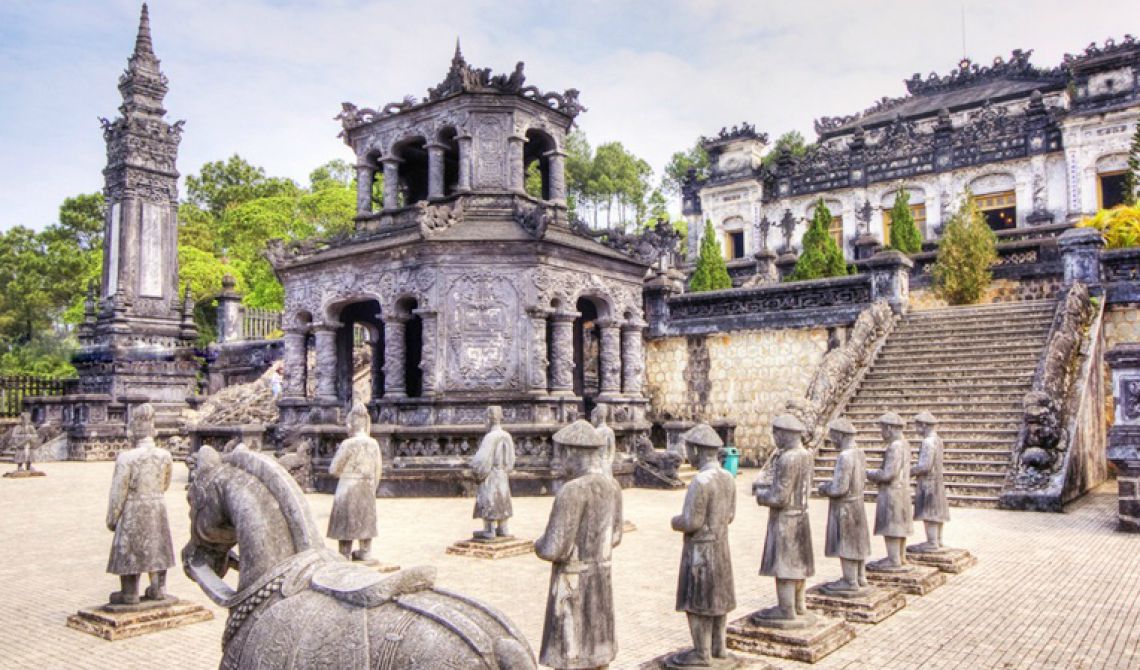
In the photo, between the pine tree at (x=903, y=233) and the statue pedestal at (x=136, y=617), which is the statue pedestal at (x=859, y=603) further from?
the pine tree at (x=903, y=233)

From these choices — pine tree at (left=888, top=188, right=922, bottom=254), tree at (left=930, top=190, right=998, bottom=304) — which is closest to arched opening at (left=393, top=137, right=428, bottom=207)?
tree at (left=930, top=190, right=998, bottom=304)

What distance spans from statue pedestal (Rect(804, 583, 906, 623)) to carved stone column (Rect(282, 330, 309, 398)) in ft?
43.5

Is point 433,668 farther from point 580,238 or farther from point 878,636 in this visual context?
point 580,238

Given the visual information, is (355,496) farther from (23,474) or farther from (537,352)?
(23,474)

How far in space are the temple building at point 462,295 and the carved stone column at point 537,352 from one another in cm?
3

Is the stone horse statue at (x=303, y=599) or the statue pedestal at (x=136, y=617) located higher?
the stone horse statue at (x=303, y=599)

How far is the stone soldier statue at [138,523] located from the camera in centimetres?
711

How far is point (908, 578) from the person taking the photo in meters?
8.07

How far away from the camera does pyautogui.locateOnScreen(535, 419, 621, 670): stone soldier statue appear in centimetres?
487

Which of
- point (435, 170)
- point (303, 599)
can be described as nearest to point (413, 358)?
point (435, 170)

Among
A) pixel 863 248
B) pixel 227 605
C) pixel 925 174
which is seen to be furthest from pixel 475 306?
pixel 925 174

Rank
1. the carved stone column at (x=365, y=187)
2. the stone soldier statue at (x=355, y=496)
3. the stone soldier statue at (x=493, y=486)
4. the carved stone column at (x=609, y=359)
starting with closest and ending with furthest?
the stone soldier statue at (x=355, y=496) → the stone soldier statue at (x=493, y=486) → the carved stone column at (x=609, y=359) → the carved stone column at (x=365, y=187)

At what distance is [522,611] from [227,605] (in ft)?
12.6

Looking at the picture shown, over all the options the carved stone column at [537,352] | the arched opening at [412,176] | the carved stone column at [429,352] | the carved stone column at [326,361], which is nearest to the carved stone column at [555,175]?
the arched opening at [412,176]
